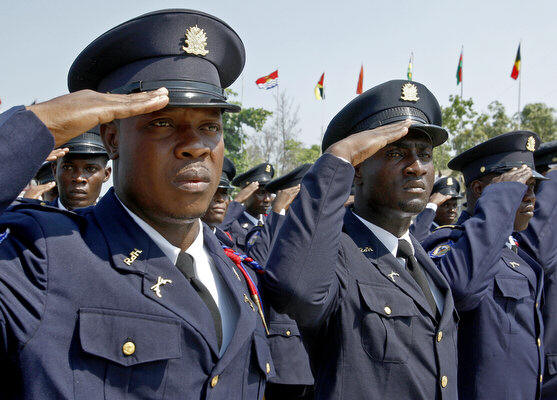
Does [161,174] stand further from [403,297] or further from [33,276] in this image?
[403,297]

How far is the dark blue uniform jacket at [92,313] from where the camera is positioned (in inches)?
51.3

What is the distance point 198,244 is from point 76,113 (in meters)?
0.72

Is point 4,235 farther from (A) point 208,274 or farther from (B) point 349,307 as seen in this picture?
(B) point 349,307

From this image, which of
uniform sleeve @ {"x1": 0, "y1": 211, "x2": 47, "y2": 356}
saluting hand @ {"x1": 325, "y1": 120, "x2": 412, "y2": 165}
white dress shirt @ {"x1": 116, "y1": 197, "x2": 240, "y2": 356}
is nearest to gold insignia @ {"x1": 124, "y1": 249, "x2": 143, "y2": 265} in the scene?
white dress shirt @ {"x1": 116, "y1": 197, "x2": 240, "y2": 356}

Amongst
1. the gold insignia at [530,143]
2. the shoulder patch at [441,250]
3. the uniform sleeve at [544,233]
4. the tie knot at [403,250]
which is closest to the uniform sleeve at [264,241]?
the shoulder patch at [441,250]

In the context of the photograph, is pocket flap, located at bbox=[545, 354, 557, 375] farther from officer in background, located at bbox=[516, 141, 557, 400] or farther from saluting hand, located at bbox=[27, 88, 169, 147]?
saluting hand, located at bbox=[27, 88, 169, 147]

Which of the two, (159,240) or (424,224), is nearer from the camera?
(159,240)

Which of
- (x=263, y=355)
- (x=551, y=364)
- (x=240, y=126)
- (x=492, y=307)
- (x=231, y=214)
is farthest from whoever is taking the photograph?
(x=240, y=126)

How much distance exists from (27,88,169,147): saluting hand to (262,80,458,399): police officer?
0.88m

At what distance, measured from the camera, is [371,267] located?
238cm

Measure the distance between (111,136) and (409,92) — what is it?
1.71 m

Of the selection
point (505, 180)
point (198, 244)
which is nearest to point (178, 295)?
point (198, 244)

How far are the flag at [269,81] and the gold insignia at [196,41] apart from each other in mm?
21336

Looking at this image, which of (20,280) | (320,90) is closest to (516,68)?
(320,90)
